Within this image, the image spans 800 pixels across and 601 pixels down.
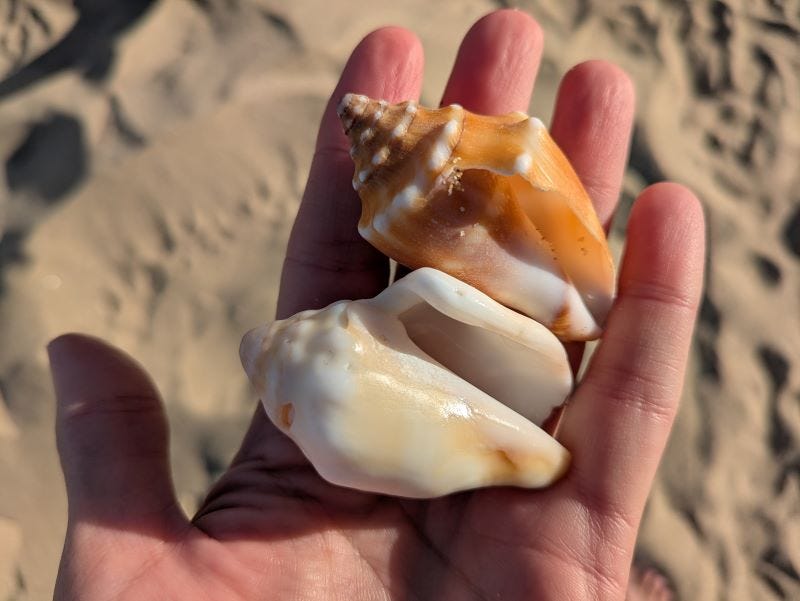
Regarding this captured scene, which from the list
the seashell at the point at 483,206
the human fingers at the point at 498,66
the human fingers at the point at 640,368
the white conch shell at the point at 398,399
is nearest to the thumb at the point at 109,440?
the white conch shell at the point at 398,399

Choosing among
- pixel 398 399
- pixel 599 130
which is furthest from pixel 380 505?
pixel 599 130

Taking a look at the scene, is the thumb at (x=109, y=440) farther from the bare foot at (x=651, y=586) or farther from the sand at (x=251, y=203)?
the bare foot at (x=651, y=586)

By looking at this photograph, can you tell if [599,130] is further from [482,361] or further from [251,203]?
[251,203]

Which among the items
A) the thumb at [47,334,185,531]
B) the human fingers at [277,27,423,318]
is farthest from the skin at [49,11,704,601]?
the human fingers at [277,27,423,318]

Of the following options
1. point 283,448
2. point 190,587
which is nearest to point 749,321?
point 283,448

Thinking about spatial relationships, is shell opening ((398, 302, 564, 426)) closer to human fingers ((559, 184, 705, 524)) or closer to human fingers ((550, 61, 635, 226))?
human fingers ((559, 184, 705, 524))

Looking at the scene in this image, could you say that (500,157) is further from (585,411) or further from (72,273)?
(72,273)

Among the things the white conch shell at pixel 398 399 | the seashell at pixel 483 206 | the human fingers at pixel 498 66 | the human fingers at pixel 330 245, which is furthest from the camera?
the human fingers at pixel 498 66
